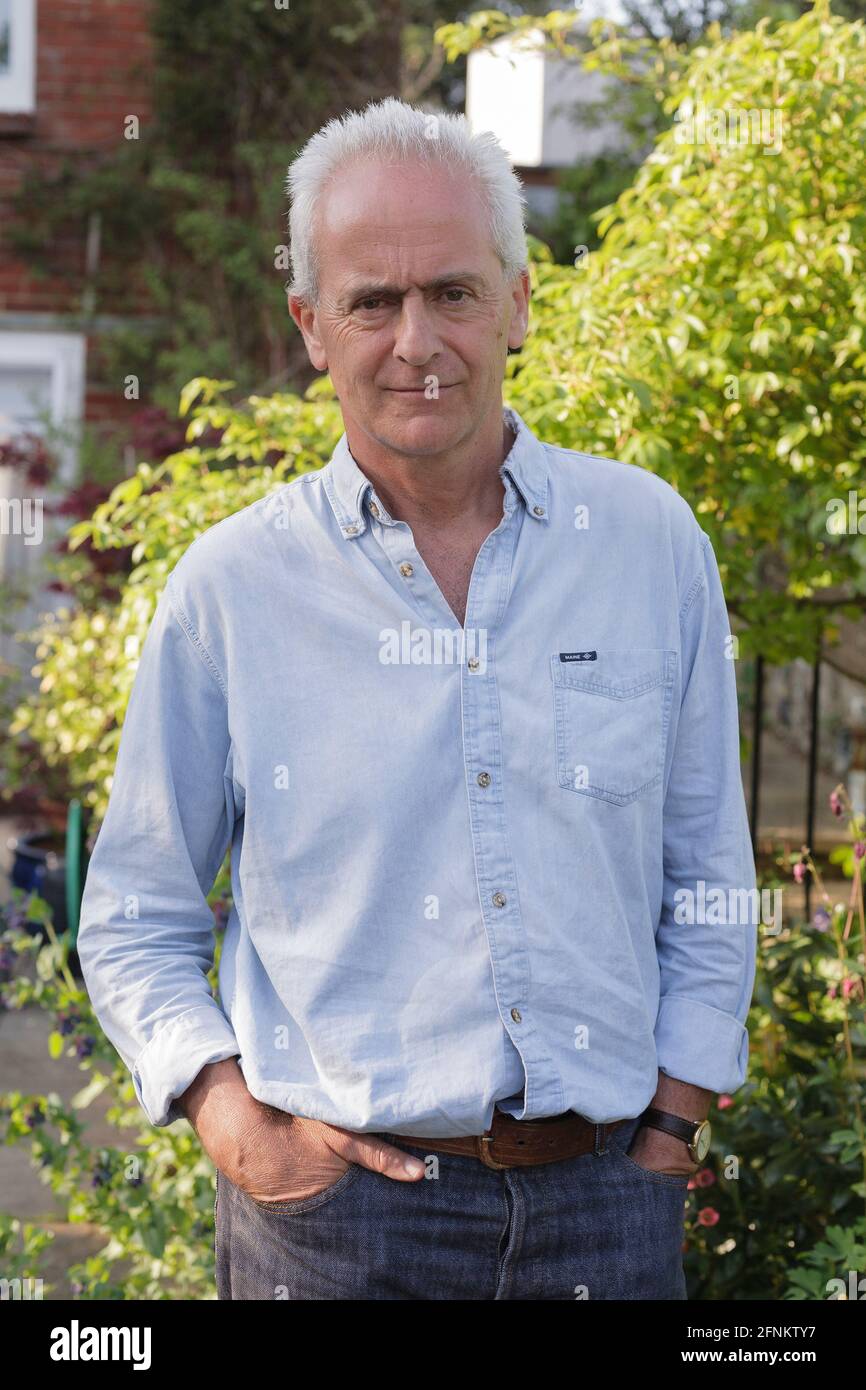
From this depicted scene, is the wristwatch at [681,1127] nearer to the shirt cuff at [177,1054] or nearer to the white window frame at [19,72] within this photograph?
the shirt cuff at [177,1054]

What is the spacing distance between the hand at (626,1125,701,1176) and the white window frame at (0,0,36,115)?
7377mm

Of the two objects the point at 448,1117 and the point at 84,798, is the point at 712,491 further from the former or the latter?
the point at 84,798

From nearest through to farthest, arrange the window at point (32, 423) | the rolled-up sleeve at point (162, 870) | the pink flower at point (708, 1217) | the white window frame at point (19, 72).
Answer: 1. the rolled-up sleeve at point (162, 870)
2. the pink flower at point (708, 1217)
3. the window at point (32, 423)
4. the white window frame at point (19, 72)

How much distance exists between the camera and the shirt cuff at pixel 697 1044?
5.52ft

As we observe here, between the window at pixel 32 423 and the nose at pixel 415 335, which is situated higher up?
the window at pixel 32 423

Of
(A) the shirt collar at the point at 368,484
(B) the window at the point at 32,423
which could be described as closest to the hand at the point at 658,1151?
(A) the shirt collar at the point at 368,484

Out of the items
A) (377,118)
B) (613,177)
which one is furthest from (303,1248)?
(613,177)

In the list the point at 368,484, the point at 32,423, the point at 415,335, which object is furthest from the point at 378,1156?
the point at 32,423

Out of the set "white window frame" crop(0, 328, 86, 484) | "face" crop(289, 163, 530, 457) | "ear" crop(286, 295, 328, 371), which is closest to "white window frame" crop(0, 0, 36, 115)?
"white window frame" crop(0, 328, 86, 484)

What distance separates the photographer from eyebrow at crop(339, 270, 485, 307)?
1.59 meters

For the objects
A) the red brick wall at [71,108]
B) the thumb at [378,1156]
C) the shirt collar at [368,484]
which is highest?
the red brick wall at [71,108]

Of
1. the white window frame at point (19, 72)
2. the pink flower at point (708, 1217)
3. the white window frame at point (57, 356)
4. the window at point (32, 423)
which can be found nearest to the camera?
the pink flower at point (708, 1217)

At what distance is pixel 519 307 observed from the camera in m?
1.75

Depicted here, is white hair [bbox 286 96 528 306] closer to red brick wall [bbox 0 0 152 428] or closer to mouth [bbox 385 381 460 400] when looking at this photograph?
mouth [bbox 385 381 460 400]
